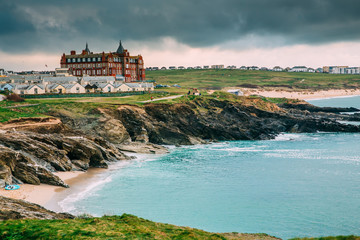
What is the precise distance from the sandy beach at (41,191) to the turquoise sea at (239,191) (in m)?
1.82

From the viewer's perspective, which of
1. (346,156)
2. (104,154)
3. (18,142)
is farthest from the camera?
(346,156)

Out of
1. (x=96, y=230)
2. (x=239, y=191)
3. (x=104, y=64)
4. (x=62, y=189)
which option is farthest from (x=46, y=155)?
(x=104, y=64)

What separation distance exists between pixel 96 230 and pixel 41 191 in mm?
16993

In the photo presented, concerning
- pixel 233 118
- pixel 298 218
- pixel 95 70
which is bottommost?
pixel 298 218

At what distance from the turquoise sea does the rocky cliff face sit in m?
4.61

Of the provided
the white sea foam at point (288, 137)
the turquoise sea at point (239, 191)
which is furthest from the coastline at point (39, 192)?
the white sea foam at point (288, 137)

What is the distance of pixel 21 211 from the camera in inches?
890

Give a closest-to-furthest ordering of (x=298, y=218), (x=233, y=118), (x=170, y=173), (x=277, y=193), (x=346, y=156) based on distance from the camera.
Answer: (x=298, y=218), (x=277, y=193), (x=170, y=173), (x=346, y=156), (x=233, y=118)

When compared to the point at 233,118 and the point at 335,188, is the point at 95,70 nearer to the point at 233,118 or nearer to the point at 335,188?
the point at 233,118

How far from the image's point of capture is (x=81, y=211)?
95.3ft

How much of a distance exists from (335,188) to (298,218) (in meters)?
10.5

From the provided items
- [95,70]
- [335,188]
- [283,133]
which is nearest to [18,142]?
[335,188]

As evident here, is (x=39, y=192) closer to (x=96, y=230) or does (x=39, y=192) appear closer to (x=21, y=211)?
(x=21, y=211)

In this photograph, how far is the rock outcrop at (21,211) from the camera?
21.7 metres
